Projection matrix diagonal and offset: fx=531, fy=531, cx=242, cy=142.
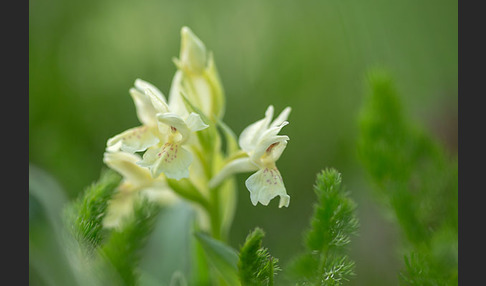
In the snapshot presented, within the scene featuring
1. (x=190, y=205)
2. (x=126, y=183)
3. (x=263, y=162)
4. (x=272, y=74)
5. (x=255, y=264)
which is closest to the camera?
(x=255, y=264)

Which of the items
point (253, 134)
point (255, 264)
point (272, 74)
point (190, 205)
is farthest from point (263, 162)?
point (272, 74)

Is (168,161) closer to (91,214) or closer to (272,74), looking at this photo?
(91,214)

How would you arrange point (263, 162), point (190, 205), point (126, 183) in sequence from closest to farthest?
point (263, 162) → point (126, 183) → point (190, 205)

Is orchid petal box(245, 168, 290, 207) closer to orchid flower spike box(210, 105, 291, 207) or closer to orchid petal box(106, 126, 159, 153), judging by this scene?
orchid flower spike box(210, 105, 291, 207)

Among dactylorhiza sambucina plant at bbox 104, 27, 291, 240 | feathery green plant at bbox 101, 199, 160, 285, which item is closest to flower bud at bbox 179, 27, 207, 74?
dactylorhiza sambucina plant at bbox 104, 27, 291, 240

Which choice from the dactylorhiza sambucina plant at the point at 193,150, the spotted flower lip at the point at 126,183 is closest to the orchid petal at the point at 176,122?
the dactylorhiza sambucina plant at the point at 193,150

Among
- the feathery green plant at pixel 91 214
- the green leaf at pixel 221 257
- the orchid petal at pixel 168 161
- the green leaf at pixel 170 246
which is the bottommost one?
the green leaf at pixel 170 246

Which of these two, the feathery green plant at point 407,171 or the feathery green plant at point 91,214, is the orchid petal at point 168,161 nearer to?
the feathery green plant at point 91,214
